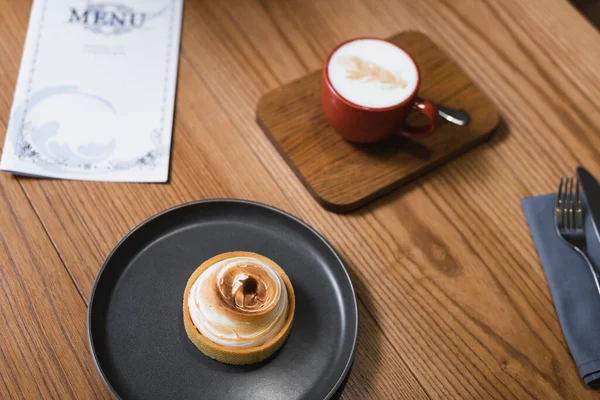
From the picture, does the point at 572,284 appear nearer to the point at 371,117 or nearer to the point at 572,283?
the point at 572,283

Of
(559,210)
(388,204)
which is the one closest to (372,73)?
(388,204)

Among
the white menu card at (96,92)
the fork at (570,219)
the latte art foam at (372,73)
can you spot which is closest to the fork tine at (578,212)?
the fork at (570,219)

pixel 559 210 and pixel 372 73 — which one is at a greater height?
pixel 372 73

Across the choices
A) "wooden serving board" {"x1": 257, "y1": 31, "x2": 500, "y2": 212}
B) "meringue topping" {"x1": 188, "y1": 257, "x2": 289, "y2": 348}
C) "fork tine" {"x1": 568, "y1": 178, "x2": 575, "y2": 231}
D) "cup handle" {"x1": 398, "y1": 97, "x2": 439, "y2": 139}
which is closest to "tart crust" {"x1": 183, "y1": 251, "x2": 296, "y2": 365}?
"meringue topping" {"x1": 188, "y1": 257, "x2": 289, "y2": 348}

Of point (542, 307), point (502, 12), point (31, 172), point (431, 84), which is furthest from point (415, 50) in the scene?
point (31, 172)

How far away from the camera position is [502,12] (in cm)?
99

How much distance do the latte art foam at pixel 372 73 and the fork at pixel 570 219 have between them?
0.80ft

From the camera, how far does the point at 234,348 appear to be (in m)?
0.61

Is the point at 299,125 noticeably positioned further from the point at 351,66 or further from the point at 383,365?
the point at 383,365

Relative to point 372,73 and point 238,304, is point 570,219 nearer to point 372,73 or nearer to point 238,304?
point 372,73

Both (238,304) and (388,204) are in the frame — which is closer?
(238,304)

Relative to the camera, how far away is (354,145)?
2.68 ft

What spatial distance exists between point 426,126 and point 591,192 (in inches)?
8.9

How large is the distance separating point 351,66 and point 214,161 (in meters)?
0.22
